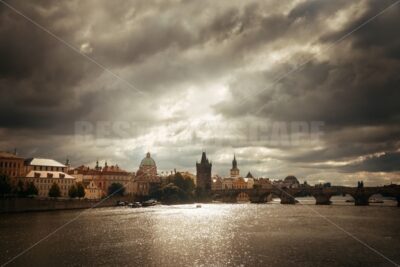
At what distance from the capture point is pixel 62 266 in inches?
1240

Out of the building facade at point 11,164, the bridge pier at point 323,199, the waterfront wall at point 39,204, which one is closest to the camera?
the waterfront wall at point 39,204

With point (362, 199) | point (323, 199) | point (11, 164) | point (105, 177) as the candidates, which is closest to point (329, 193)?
point (323, 199)

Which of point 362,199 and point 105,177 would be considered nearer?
point 362,199

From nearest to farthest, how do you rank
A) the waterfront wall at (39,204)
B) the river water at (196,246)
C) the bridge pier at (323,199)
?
1. the river water at (196,246)
2. the waterfront wall at (39,204)
3. the bridge pier at (323,199)

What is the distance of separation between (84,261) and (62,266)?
265 cm

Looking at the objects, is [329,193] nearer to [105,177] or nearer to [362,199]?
[362,199]

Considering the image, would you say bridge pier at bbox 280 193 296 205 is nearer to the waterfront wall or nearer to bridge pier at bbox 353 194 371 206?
bridge pier at bbox 353 194 371 206

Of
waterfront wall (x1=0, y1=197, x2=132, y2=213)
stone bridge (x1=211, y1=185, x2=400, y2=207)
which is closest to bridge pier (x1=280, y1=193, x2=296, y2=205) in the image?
stone bridge (x1=211, y1=185, x2=400, y2=207)

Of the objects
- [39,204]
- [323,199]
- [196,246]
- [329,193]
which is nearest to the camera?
[196,246]

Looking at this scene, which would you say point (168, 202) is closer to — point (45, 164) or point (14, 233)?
point (45, 164)

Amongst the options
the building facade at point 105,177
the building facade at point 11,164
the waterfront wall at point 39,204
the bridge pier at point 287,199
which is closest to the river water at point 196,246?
the waterfront wall at point 39,204

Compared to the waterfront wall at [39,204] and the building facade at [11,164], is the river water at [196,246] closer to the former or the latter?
the waterfront wall at [39,204]

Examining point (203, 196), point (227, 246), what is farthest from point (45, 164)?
point (227, 246)

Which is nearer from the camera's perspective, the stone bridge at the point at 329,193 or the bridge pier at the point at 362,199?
the stone bridge at the point at 329,193
